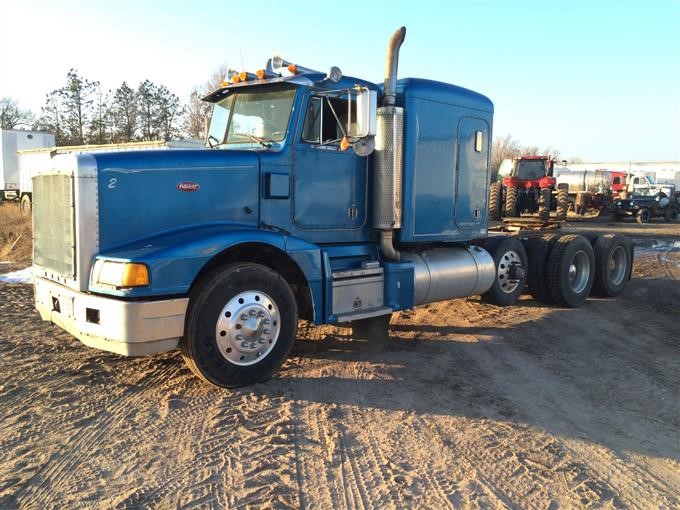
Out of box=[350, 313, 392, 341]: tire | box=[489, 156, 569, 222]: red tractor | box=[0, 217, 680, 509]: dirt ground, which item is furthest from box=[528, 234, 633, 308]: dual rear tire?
box=[489, 156, 569, 222]: red tractor

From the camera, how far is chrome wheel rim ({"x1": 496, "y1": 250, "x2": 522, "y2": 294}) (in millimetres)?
8475

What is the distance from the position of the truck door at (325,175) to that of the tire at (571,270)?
4165 mm

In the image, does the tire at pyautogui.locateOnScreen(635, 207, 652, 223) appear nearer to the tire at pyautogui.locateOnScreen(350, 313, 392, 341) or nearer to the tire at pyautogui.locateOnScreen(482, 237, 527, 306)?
the tire at pyautogui.locateOnScreen(482, 237, 527, 306)

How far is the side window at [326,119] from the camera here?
225 inches

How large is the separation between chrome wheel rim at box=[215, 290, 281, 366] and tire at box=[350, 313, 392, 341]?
1864 millimetres

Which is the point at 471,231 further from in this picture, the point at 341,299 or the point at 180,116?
the point at 180,116

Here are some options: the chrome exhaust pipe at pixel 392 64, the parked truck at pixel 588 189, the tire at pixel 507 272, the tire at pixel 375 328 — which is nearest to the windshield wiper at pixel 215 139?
the chrome exhaust pipe at pixel 392 64

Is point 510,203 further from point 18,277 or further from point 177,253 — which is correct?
point 177,253

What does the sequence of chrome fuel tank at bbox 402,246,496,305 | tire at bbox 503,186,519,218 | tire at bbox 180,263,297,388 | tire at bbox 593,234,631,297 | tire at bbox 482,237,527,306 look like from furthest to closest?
tire at bbox 503,186,519,218 < tire at bbox 593,234,631,297 < tire at bbox 482,237,527,306 < chrome fuel tank at bbox 402,246,496,305 < tire at bbox 180,263,297,388

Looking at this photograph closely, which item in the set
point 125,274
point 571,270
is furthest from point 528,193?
point 125,274

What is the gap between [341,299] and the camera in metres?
5.92

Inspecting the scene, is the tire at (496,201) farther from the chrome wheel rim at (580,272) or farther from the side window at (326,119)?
the side window at (326,119)

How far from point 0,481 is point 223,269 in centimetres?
220

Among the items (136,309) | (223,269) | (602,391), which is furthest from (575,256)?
(136,309)
